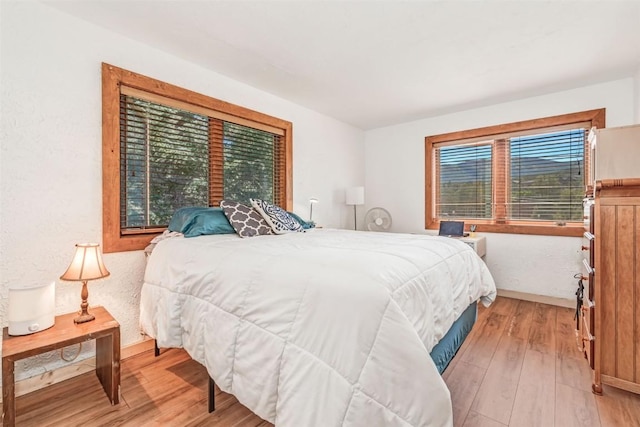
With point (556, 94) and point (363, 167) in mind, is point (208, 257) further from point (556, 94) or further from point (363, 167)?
point (556, 94)

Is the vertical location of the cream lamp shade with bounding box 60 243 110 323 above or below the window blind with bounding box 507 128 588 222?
below

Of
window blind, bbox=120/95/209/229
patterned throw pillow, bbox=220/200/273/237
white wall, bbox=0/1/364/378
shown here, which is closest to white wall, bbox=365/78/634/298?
patterned throw pillow, bbox=220/200/273/237

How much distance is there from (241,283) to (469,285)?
132 cm

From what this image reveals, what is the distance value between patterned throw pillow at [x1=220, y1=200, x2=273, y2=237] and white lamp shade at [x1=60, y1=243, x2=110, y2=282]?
833mm

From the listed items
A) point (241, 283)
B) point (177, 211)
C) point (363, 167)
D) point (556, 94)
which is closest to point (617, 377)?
point (241, 283)

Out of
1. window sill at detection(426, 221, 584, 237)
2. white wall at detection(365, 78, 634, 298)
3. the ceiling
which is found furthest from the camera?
window sill at detection(426, 221, 584, 237)

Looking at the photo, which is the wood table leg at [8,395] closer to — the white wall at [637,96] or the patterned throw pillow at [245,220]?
the patterned throw pillow at [245,220]

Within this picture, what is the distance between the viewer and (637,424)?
1.40 m

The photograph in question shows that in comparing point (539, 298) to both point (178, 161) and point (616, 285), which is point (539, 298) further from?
point (178, 161)

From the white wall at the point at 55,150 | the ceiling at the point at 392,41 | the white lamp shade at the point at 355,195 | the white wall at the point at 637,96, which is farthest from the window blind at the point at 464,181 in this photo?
the white wall at the point at 55,150

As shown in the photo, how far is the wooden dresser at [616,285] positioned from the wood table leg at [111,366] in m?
2.63

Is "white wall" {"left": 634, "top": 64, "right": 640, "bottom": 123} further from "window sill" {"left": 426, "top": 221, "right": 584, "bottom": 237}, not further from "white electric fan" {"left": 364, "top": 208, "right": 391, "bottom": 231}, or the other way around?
"white electric fan" {"left": 364, "top": 208, "right": 391, "bottom": 231}

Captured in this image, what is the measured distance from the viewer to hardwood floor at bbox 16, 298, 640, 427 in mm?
1446

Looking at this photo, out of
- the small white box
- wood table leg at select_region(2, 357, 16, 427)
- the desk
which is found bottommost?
wood table leg at select_region(2, 357, 16, 427)
